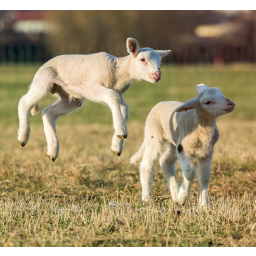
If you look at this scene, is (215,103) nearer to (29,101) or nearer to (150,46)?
(29,101)

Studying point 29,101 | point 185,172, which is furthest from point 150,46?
point 29,101

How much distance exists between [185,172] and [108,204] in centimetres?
117

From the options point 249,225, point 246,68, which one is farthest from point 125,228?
point 246,68

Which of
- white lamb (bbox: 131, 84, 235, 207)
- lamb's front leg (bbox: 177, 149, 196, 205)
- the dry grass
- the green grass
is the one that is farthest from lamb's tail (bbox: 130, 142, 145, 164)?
the green grass

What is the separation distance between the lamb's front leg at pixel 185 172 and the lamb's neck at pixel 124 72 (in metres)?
1.13

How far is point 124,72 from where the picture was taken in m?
5.21

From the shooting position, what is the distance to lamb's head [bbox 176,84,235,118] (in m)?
5.25

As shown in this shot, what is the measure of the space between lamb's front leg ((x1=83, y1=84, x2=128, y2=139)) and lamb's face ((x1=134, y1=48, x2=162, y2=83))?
14.0 inches

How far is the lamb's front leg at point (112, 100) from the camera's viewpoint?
4.80 metres

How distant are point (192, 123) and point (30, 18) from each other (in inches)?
1698

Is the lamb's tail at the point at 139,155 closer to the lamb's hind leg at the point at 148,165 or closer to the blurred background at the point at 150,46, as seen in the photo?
the lamb's hind leg at the point at 148,165

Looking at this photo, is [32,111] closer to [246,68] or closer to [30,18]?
[246,68]

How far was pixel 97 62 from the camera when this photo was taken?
526cm

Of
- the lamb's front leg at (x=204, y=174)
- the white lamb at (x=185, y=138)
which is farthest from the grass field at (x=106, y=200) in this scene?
the white lamb at (x=185, y=138)
